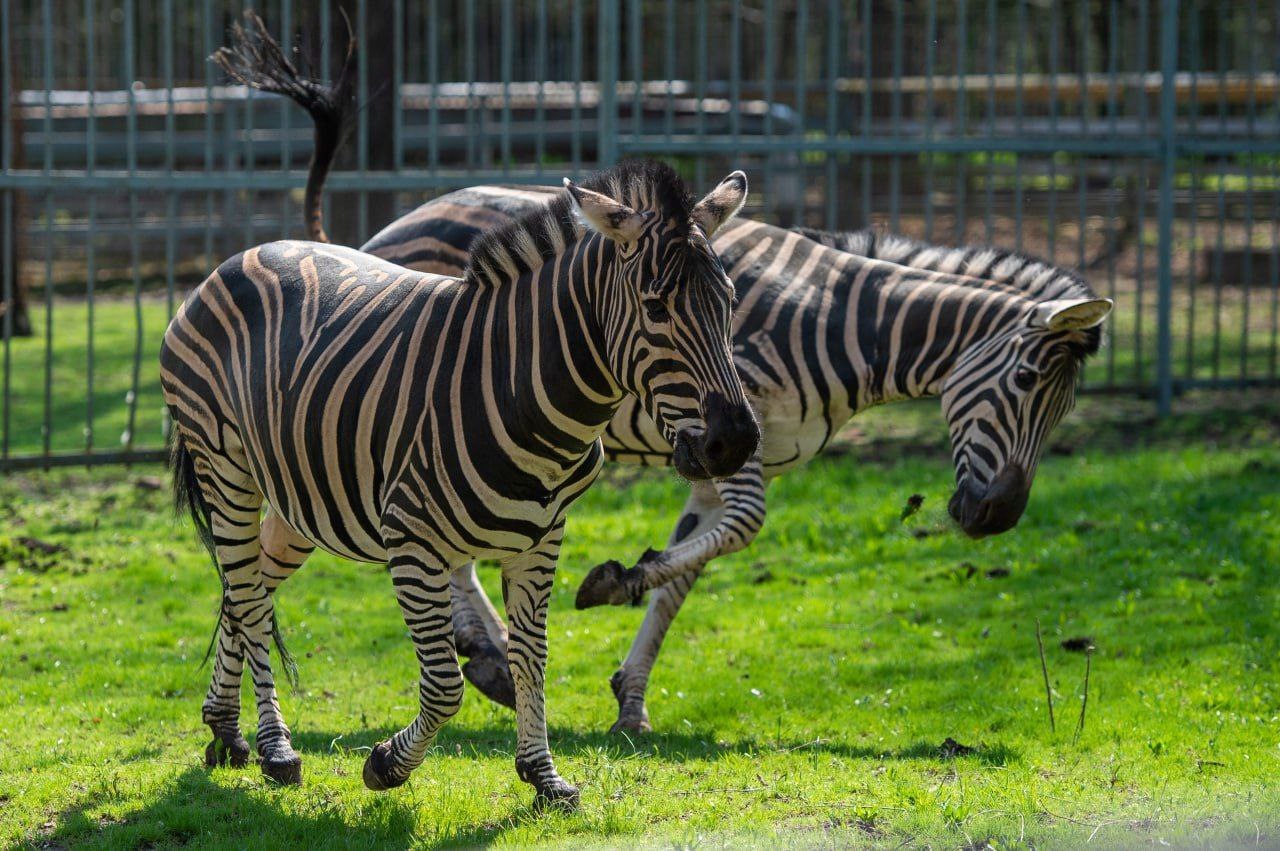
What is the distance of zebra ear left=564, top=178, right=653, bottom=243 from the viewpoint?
4254 millimetres

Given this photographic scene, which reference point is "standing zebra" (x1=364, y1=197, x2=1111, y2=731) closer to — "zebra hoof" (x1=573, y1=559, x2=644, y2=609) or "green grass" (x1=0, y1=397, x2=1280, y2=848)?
"zebra hoof" (x1=573, y1=559, x2=644, y2=609)

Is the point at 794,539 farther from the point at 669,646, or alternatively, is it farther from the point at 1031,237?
the point at 1031,237

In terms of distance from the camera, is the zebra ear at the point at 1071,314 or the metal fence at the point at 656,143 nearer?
the zebra ear at the point at 1071,314

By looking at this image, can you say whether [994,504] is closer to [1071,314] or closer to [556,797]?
[1071,314]

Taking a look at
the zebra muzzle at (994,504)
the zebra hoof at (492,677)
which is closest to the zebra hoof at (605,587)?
the zebra hoof at (492,677)

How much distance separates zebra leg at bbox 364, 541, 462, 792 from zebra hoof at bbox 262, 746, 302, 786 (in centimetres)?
70

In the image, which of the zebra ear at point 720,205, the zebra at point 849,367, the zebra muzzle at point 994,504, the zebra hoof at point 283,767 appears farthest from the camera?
the zebra at point 849,367

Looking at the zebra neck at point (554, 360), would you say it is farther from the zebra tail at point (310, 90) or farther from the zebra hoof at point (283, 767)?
the zebra tail at point (310, 90)

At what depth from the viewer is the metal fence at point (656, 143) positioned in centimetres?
1150

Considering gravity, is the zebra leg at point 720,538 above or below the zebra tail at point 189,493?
below

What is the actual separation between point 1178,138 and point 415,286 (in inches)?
408

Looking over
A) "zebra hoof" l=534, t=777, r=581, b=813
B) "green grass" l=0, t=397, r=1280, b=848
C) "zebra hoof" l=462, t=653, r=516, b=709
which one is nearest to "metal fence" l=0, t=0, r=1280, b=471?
"green grass" l=0, t=397, r=1280, b=848

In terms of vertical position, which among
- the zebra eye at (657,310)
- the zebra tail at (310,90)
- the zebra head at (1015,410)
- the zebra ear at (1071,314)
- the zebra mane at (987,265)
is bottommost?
the zebra head at (1015,410)

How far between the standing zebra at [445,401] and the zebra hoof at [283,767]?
0.03 feet
